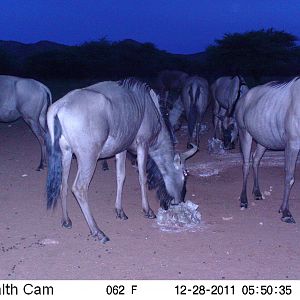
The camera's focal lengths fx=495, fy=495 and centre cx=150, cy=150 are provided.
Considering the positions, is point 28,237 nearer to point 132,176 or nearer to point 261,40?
point 132,176

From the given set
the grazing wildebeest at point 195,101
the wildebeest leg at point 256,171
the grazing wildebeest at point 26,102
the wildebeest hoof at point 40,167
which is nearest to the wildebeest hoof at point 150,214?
the wildebeest leg at point 256,171

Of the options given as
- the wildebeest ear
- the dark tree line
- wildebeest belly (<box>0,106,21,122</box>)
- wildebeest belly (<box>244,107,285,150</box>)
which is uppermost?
wildebeest belly (<box>244,107,285,150</box>)

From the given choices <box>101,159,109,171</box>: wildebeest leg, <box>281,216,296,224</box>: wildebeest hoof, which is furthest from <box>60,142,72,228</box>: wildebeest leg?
<box>101,159,109,171</box>: wildebeest leg

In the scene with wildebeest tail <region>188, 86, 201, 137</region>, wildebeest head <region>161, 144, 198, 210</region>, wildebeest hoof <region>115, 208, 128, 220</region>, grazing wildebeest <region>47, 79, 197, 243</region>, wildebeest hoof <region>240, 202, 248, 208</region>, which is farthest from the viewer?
wildebeest tail <region>188, 86, 201, 137</region>

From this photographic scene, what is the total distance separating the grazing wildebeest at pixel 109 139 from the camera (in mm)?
5629

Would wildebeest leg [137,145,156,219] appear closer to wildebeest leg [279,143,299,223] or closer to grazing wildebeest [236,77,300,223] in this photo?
grazing wildebeest [236,77,300,223]

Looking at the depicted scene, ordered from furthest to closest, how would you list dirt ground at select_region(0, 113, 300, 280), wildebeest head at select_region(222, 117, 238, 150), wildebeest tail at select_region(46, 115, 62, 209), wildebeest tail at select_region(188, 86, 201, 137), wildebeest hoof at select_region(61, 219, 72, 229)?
wildebeest tail at select_region(188, 86, 201, 137) < wildebeest head at select_region(222, 117, 238, 150) < wildebeest hoof at select_region(61, 219, 72, 229) < wildebeest tail at select_region(46, 115, 62, 209) < dirt ground at select_region(0, 113, 300, 280)

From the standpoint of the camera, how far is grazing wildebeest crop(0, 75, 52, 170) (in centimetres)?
1011

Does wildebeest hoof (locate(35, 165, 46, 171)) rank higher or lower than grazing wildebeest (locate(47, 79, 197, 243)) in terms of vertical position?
lower

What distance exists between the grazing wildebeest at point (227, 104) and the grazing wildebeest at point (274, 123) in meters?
3.42

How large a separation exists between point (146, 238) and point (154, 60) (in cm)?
4133

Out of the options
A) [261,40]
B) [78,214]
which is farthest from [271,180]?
[261,40]

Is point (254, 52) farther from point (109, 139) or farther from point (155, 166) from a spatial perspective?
point (109, 139)

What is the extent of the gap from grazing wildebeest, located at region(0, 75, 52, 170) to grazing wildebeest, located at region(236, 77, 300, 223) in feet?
13.8
